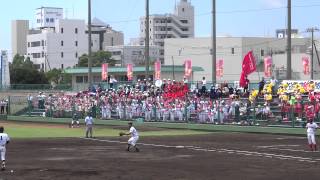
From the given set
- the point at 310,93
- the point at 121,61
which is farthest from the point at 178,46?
the point at 310,93

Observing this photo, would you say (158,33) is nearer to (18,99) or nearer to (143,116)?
A: (18,99)

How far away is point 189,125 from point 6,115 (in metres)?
26.3

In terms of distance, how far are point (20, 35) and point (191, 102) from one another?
14949 cm

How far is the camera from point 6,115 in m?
A: 64.9

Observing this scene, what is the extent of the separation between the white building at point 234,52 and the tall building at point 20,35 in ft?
257

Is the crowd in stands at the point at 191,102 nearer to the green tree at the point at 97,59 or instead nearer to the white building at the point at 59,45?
the green tree at the point at 97,59

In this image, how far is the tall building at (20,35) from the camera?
186500 mm

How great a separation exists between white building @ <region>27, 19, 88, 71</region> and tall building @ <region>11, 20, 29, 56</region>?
21.3 m

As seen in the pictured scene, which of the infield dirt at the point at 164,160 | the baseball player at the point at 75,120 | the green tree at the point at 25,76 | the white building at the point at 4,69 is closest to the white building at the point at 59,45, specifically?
the green tree at the point at 25,76

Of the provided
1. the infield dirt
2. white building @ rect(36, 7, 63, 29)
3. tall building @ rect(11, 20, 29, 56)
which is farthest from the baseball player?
white building @ rect(36, 7, 63, 29)

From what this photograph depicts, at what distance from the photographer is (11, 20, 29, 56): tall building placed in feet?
612

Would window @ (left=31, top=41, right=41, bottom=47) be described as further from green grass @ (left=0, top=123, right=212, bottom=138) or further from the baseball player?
green grass @ (left=0, top=123, right=212, bottom=138)

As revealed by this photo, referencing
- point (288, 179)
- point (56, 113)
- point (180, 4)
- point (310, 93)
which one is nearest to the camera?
point (288, 179)

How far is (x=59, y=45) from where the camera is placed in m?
160
